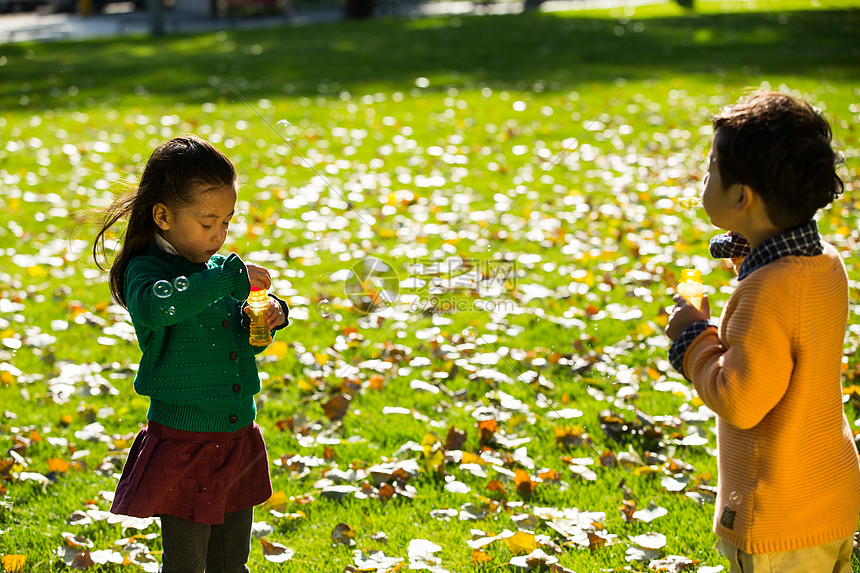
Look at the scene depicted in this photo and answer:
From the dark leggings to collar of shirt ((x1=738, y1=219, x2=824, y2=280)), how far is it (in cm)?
160

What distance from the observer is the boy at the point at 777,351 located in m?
1.94

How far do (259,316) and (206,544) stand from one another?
67 centimetres

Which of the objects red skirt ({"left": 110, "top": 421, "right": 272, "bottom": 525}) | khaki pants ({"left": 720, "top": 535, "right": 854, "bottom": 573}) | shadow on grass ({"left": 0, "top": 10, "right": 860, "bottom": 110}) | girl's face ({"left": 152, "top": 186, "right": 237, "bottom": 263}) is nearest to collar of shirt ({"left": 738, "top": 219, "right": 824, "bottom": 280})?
khaki pants ({"left": 720, "top": 535, "right": 854, "bottom": 573})

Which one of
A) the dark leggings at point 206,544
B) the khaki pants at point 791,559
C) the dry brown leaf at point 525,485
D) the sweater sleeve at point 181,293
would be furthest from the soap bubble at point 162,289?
the dry brown leaf at point 525,485

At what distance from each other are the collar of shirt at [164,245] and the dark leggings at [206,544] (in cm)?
73

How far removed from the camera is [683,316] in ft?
6.95

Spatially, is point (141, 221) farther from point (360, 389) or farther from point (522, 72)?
point (522, 72)

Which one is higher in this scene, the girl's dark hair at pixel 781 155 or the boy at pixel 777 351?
the girl's dark hair at pixel 781 155

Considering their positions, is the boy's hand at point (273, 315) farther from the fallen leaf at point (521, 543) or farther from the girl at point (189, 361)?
the fallen leaf at point (521, 543)

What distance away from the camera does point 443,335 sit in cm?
512

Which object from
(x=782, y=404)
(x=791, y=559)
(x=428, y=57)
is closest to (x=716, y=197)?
(x=782, y=404)

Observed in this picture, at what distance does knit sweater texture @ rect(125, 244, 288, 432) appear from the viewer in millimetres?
2381

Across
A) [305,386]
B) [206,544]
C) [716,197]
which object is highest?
[716,197]

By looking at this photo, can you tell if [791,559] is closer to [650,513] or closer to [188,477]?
[650,513]
